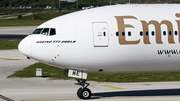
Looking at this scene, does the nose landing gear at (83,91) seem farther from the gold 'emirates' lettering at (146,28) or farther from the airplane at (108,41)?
the gold 'emirates' lettering at (146,28)

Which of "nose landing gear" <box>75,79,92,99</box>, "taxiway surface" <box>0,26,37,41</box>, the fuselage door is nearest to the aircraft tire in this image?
"nose landing gear" <box>75,79,92,99</box>

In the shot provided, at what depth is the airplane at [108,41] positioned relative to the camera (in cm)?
1678

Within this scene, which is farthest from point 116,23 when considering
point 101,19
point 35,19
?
point 35,19

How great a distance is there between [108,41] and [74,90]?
555cm

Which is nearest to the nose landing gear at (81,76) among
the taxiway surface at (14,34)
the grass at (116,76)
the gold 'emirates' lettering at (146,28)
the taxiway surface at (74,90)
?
the taxiway surface at (74,90)

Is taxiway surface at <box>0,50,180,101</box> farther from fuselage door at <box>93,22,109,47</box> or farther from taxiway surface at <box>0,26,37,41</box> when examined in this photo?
taxiway surface at <box>0,26,37,41</box>

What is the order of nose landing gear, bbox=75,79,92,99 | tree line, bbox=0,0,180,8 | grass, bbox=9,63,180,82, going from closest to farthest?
nose landing gear, bbox=75,79,92,99 < grass, bbox=9,63,180,82 < tree line, bbox=0,0,180,8

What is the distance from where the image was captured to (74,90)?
20953 mm

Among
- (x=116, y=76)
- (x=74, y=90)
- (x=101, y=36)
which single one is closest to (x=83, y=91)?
(x=74, y=90)

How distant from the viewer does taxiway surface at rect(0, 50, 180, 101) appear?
18716 millimetres

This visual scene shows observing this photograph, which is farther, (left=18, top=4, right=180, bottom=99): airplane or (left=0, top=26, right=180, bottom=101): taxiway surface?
(left=0, top=26, right=180, bottom=101): taxiway surface

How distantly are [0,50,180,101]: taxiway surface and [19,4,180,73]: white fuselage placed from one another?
2385 millimetres

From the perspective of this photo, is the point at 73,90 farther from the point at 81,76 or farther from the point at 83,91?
the point at 81,76

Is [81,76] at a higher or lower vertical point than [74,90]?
higher
